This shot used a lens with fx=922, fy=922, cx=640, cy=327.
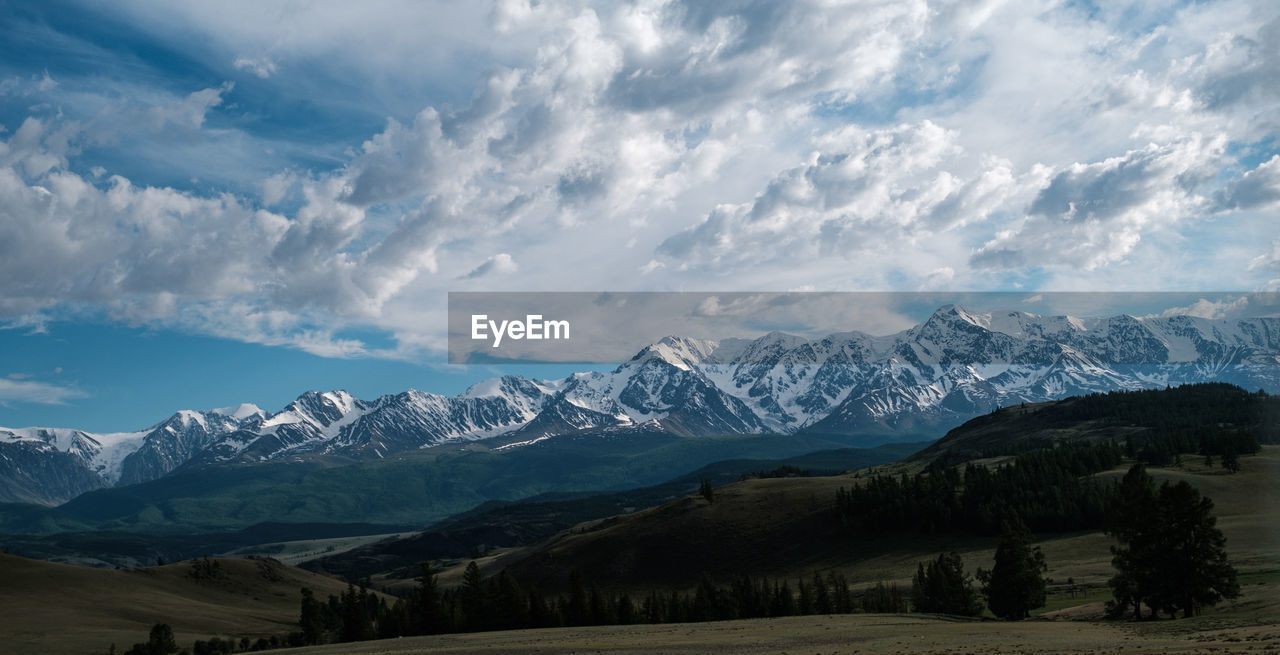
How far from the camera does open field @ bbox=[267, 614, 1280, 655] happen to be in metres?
47.1

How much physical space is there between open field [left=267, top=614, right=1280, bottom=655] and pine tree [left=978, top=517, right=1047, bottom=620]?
10.5m

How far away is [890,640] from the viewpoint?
5797 centimetres

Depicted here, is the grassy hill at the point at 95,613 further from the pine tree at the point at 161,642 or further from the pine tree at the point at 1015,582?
the pine tree at the point at 1015,582

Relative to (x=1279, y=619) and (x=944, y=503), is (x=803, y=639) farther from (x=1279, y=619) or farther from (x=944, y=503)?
(x=944, y=503)

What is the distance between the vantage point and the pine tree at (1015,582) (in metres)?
86.6

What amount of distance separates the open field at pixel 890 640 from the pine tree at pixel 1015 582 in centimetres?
1046

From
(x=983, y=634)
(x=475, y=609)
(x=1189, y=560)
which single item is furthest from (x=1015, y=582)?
(x=475, y=609)

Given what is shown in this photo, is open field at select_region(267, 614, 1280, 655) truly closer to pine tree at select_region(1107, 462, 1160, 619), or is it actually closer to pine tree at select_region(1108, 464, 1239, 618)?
pine tree at select_region(1107, 462, 1160, 619)

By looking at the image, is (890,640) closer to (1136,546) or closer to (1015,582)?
(1136,546)

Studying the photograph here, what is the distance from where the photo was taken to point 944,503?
19725 centimetres

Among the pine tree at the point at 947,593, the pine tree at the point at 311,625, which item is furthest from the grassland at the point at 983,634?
the pine tree at the point at 311,625

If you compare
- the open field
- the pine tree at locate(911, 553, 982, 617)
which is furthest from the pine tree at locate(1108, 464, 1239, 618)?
the pine tree at locate(911, 553, 982, 617)

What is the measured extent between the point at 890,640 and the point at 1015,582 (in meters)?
35.9

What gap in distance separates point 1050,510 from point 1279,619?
136 m
